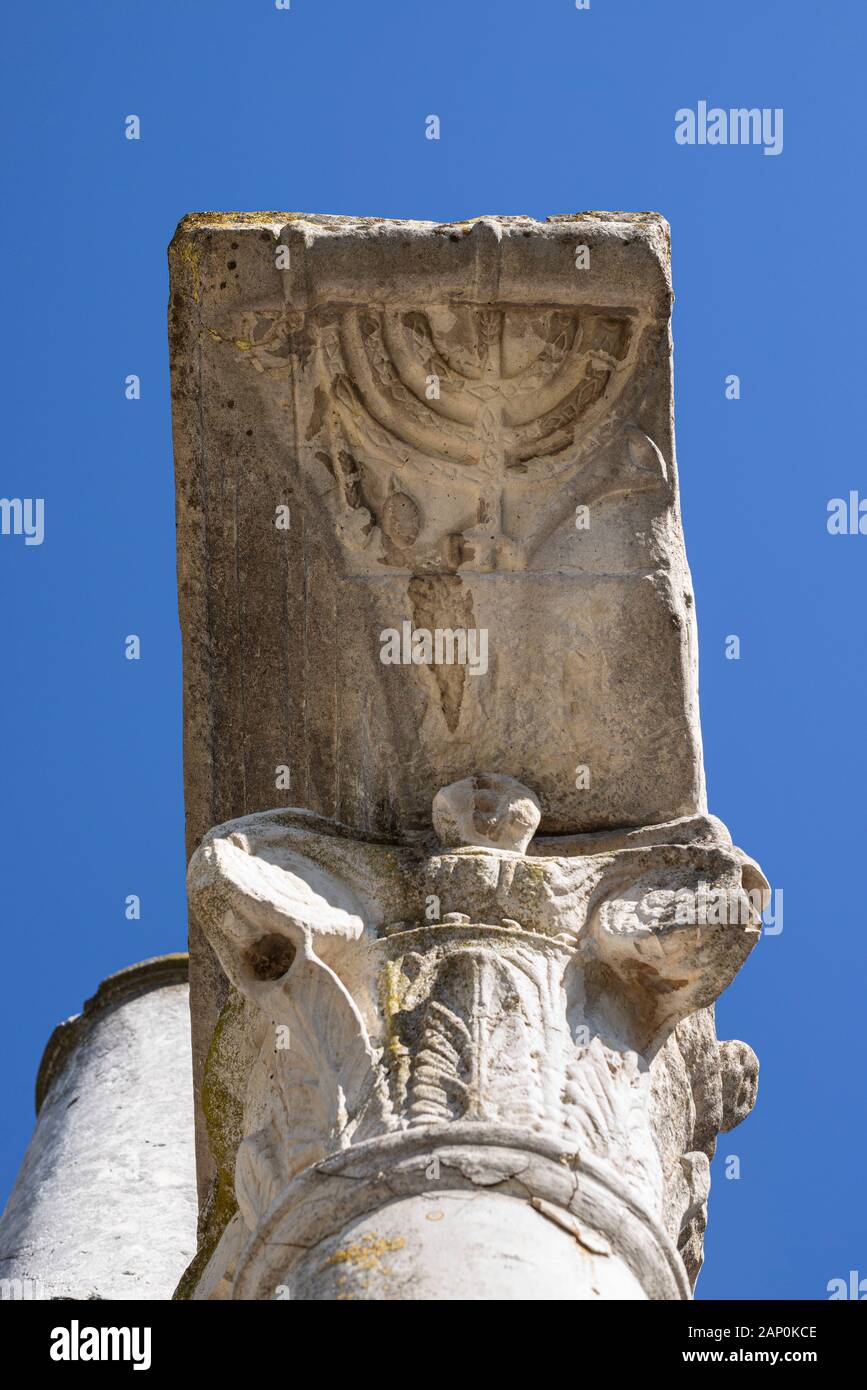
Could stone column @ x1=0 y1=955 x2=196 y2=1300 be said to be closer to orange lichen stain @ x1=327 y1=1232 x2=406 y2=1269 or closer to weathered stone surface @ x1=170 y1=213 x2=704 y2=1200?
weathered stone surface @ x1=170 y1=213 x2=704 y2=1200

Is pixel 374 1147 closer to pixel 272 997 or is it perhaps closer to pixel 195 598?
pixel 272 997

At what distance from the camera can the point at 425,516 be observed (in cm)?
709

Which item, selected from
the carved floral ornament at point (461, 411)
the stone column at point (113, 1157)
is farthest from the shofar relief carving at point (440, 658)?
the stone column at point (113, 1157)

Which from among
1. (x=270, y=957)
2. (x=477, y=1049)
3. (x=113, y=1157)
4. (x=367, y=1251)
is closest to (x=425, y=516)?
(x=270, y=957)

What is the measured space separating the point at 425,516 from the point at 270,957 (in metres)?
1.53

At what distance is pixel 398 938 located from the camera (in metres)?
6.18

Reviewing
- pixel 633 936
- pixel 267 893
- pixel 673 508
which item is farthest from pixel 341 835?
pixel 673 508

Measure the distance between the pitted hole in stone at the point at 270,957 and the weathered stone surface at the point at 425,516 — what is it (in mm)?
796

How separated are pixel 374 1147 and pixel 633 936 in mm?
984

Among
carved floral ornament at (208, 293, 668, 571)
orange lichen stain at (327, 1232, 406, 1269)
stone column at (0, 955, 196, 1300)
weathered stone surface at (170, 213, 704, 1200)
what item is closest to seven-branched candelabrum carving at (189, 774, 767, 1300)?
orange lichen stain at (327, 1232, 406, 1269)

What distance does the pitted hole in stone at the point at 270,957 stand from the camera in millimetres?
6168

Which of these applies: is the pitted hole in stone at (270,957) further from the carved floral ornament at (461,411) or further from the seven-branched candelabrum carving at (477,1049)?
the carved floral ornament at (461,411)

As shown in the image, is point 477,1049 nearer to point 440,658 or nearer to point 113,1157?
point 440,658

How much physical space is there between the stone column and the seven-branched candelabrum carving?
3.58 meters
